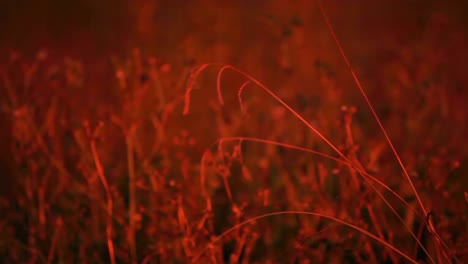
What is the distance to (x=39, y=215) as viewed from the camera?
69.3 inches

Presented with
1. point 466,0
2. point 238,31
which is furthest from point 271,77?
point 466,0

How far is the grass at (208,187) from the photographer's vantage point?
1.55 m

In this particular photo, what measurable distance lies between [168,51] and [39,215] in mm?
1800

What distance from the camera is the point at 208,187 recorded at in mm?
2133

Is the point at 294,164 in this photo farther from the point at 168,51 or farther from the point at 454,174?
the point at 168,51

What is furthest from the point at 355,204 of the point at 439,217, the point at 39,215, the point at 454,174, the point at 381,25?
the point at 381,25

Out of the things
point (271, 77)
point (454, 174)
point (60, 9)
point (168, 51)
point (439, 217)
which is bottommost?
Answer: point (454, 174)

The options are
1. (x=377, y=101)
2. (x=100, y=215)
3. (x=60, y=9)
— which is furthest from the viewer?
(x=60, y=9)

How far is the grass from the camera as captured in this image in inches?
61.2

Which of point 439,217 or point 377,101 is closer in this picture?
point 439,217

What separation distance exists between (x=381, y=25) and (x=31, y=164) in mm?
3498

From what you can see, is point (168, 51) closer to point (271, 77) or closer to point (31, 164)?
point (271, 77)

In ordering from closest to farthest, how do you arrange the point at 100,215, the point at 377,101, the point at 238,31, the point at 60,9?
the point at 100,215
the point at 377,101
the point at 238,31
the point at 60,9

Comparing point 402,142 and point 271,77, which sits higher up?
point 271,77
